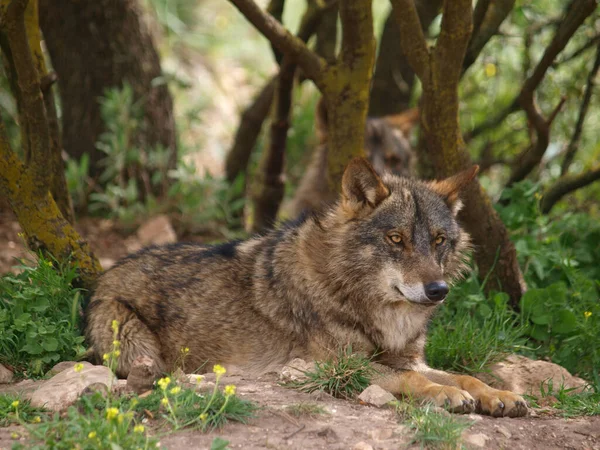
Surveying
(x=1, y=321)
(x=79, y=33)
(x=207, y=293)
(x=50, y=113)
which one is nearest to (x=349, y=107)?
(x=207, y=293)

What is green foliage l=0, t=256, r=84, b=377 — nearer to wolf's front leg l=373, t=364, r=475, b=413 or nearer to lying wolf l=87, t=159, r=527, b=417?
lying wolf l=87, t=159, r=527, b=417

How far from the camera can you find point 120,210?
873 cm

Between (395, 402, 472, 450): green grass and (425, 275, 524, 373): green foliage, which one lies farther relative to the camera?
(425, 275, 524, 373): green foliage

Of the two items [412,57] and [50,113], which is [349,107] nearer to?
[412,57]

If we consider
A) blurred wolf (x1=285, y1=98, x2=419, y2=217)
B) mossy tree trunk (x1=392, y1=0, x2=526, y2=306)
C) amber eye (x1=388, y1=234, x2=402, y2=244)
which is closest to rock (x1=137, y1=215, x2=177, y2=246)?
blurred wolf (x1=285, y1=98, x2=419, y2=217)

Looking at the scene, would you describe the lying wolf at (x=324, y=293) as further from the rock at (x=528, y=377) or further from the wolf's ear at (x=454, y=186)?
the rock at (x=528, y=377)

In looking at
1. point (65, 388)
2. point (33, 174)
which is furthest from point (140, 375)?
point (33, 174)

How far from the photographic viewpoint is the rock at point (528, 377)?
204 inches

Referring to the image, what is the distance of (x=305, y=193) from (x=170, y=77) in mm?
2218

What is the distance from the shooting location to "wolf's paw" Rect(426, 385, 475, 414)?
4312 millimetres

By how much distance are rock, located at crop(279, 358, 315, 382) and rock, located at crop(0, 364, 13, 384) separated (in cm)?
178

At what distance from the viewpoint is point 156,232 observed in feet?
28.2

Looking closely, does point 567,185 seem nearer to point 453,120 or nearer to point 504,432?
point 453,120

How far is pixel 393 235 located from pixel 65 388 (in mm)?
2243
